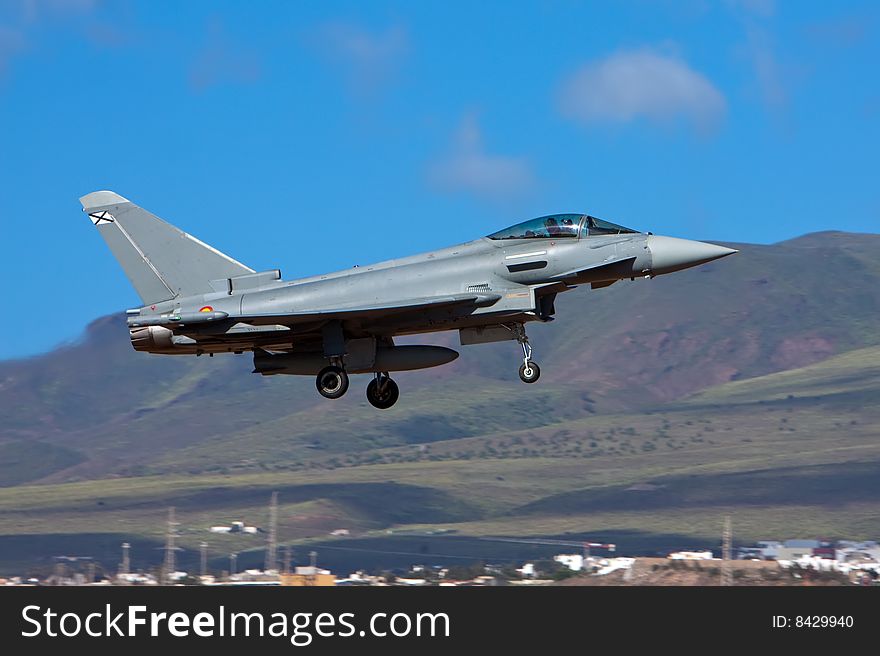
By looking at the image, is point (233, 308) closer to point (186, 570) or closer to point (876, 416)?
point (186, 570)

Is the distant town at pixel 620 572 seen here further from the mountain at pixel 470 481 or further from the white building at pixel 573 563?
the mountain at pixel 470 481

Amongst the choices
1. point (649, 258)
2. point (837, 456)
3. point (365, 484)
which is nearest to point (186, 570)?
point (365, 484)

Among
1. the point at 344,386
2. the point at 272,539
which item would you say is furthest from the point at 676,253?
the point at 272,539

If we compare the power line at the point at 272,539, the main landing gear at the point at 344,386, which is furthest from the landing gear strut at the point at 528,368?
the power line at the point at 272,539

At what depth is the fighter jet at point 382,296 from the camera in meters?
32.5

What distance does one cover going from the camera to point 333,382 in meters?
33.8

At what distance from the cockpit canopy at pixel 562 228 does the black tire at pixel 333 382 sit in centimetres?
495

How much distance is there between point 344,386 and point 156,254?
618 centimetres

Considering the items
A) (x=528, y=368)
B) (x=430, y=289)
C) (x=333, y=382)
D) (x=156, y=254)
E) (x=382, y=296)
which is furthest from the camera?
(x=156, y=254)

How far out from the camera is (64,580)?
353ft

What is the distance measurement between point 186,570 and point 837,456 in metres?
82.4

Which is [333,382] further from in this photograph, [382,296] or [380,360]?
[382,296]

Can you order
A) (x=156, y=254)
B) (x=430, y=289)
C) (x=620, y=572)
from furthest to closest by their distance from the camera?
(x=620, y=572) → (x=156, y=254) → (x=430, y=289)

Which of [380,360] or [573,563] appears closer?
[380,360]
